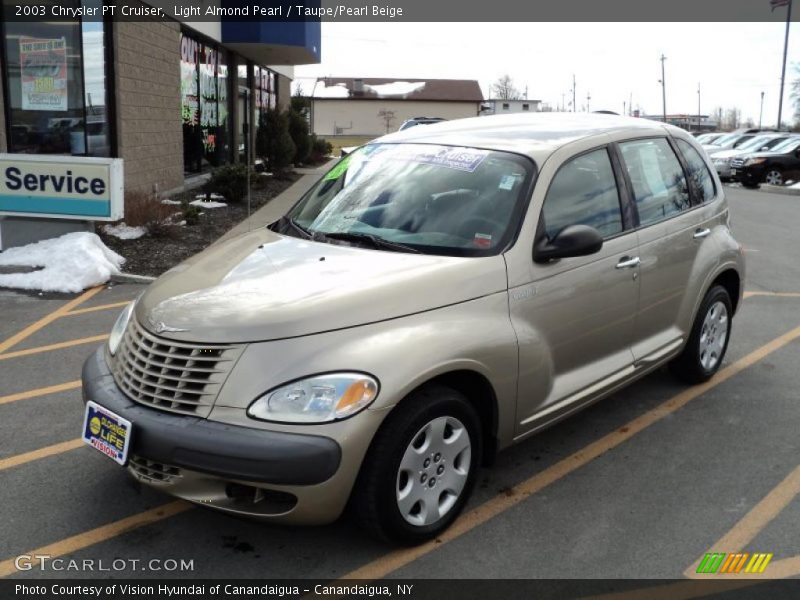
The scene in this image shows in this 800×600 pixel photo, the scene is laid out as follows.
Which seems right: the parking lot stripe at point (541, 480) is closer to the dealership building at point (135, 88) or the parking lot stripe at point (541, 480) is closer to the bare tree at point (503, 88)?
the dealership building at point (135, 88)

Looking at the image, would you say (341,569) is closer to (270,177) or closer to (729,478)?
(729,478)

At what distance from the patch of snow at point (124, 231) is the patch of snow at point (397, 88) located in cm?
6132

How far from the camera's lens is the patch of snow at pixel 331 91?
7044cm

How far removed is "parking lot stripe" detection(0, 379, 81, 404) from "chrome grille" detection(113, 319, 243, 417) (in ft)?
7.14

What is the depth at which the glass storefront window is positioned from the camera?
10383 millimetres

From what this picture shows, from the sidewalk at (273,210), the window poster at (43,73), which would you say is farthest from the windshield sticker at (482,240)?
the window poster at (43,73)

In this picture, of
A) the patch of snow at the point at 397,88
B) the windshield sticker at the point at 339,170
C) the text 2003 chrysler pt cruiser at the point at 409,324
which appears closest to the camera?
the text 2003 chrysler pt cruiser at the point at 409,324

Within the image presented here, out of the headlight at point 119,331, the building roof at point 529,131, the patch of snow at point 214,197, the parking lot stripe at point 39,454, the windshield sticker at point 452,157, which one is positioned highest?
the building roof at point 529,131

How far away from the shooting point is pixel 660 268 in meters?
4.62

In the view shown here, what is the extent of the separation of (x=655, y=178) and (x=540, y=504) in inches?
87.8

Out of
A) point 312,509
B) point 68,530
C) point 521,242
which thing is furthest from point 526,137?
point 68,530

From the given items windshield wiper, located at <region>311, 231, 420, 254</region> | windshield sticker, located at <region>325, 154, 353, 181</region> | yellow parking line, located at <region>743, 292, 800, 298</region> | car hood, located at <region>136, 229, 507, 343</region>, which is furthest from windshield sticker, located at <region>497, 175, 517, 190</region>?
yellow parking line, located at <region>743, 292, 800, 298</region>

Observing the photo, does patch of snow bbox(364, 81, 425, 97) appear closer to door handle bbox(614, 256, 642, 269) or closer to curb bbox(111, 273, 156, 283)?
curb bbox(111, 273, 156, 283)

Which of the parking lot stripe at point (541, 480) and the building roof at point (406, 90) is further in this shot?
the building roof at point (406, 90)
